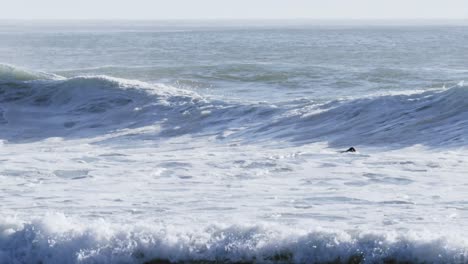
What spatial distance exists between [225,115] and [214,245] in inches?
422

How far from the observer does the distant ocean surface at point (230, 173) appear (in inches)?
318

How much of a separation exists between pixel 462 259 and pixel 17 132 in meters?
12.5

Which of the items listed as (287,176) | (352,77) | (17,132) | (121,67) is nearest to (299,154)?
(287,176)

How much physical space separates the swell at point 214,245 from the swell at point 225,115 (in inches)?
249

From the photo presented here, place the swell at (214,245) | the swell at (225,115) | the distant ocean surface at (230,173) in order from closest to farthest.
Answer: the swell at (214,245), the distant ocean surface at (230,173), the swell at (225,115)

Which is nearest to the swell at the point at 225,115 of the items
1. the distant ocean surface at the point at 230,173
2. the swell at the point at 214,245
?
the distant ocean surface at the point at 230,173

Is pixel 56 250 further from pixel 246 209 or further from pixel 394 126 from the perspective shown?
pixel 394 126

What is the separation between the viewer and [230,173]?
12.0 m

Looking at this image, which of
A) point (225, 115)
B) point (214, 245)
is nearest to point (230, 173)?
point (214, 245)

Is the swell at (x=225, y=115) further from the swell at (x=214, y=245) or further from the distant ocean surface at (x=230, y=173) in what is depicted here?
the swell at (x=214, y=245)

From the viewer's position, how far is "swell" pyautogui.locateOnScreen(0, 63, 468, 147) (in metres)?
15.7

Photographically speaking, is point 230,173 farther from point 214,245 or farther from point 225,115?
point 225,115

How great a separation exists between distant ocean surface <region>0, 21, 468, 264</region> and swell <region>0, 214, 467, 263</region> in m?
0.01

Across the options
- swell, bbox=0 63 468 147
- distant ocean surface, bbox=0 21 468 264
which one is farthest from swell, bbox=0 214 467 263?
swell, bbox=0 63 468 147
